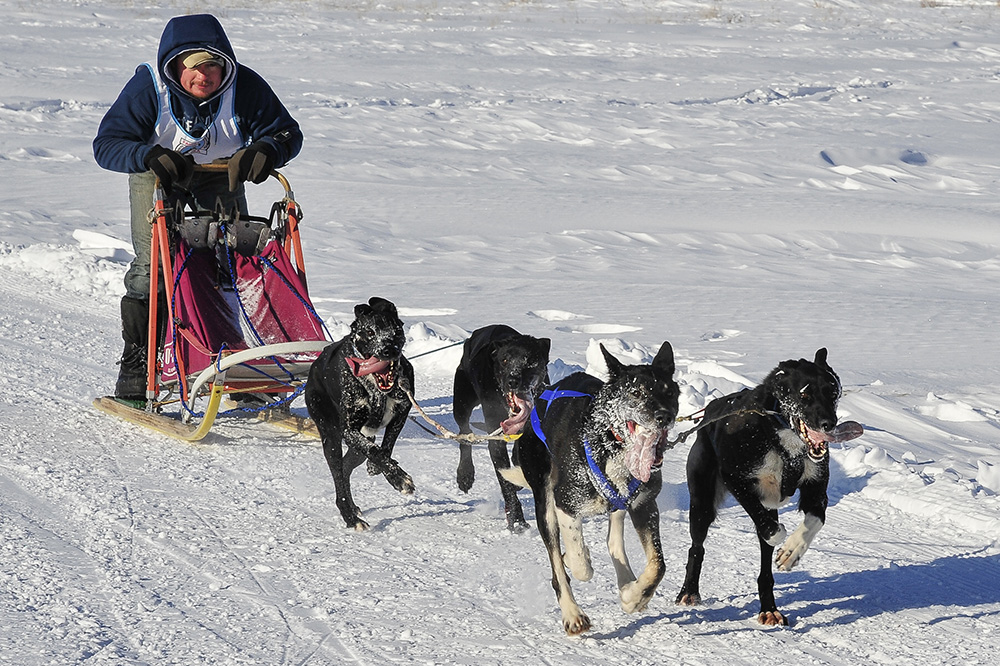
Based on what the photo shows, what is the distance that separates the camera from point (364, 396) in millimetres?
4133

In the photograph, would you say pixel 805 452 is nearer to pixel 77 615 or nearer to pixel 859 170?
pixel 77 615

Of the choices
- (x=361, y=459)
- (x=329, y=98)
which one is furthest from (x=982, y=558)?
(x=329, y=98)

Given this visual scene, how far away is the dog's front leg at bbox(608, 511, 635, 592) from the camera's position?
3.34 meters

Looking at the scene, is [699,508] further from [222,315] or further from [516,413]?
[222,315]

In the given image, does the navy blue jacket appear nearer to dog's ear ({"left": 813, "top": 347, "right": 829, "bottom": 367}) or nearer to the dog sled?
the dog sled

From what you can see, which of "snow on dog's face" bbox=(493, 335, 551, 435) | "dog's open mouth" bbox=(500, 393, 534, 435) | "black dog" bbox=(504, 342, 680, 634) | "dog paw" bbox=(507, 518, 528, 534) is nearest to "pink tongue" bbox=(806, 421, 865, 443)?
"black dog" bbox=(504, 342, 680, 634)

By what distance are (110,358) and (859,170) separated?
9534 millimetres

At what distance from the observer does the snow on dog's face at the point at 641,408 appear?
308 cm

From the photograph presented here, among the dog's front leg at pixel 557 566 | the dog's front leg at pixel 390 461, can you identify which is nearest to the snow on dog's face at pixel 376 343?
the dog's front leg at pixel 390 461

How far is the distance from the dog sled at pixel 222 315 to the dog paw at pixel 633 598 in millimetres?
2083

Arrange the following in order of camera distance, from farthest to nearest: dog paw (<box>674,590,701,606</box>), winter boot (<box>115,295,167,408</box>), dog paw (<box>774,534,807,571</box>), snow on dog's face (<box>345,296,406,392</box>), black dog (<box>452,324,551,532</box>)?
1. winter boot (<box>115,295,167,408</box>)
2. black dog (<box>452,324,551,532</box>)
3. snow on dog's face (<box>345,296,406,392</box>)
4. dog paw (<box>674,590,701,606</box>)
5. dog paw (<box>774,534,807,571</box>)

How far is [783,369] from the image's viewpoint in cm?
333

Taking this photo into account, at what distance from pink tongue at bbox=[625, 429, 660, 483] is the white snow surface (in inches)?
20.7

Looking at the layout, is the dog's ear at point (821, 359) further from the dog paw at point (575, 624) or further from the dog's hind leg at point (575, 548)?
the dog paw at point (575, 624)
